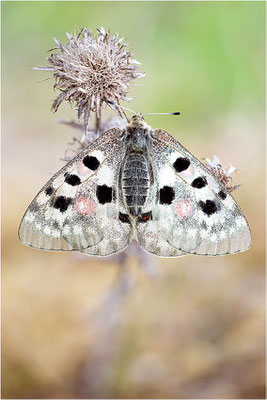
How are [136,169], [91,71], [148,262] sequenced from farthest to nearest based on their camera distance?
[148,262]
[136,169]
[91,71]

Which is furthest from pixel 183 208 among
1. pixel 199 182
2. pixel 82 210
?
pixel 82 210

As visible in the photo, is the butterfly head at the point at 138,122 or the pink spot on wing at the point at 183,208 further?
the butterfly head at the point at 138,122

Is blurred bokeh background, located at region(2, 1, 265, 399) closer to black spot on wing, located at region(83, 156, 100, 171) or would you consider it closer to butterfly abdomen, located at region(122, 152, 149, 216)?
butterfly abdomen, located at region(122, 152, 149, 216)

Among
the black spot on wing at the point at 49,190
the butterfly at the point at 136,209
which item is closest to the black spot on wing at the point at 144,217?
the butterfly at the point at 136,209

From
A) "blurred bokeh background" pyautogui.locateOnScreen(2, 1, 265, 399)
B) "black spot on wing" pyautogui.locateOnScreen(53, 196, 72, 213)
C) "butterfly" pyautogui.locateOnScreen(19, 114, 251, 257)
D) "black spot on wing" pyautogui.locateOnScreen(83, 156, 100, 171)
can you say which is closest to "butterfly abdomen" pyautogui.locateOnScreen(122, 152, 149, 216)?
"butterfly" pyautogui.locateOnScreen(19, 114, 251, 257)

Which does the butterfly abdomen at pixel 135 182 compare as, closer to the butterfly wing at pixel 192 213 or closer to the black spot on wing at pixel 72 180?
the butterfly wing at pixel 192 213

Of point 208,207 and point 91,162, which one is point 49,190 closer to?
point 91,162

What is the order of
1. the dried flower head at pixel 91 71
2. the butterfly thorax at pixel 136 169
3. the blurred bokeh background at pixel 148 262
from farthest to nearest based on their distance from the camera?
1. the blurred bokeh background at pixel 148 262
2. the butterfly thorax at pixel 136 169
3. the dried flower head at pixel 91 71
